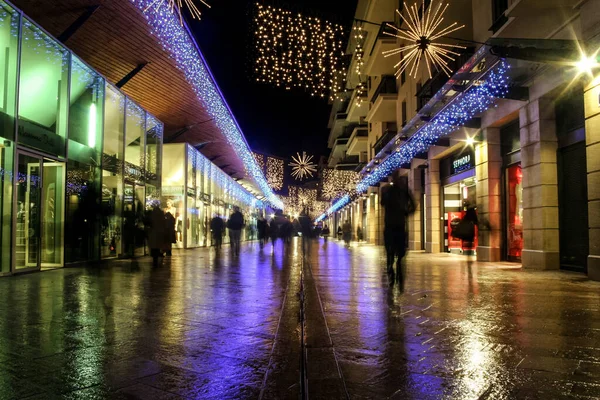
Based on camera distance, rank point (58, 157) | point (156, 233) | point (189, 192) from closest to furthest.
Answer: point (58, 157), point (156, 233), point (189, 192)

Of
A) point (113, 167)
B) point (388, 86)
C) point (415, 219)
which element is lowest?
point (415, 219)

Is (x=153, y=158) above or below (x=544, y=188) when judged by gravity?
above

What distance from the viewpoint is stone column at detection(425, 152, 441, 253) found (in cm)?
2181

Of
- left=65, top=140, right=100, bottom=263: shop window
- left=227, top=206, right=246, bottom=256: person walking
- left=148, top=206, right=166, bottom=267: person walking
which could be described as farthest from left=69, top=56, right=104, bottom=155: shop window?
left=227, top=206, right=246, bottom=256: person walking

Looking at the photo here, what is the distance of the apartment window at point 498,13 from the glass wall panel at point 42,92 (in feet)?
39.0

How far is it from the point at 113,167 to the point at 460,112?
1144cm

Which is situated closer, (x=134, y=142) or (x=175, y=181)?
(x=134, y=142)

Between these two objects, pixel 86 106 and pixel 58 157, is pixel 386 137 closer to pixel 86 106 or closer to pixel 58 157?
pixel 86 106

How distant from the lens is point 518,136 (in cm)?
1428

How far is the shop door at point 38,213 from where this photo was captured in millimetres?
11312

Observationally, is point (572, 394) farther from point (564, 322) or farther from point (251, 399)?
point (564, 322)

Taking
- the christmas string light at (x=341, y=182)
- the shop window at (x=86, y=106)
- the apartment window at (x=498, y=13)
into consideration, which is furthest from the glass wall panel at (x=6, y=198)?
the christmas string light at (x=341, y=182)

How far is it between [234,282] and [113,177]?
8596 millimetres

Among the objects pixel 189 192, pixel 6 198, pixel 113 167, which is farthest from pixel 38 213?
pixel 189 192
